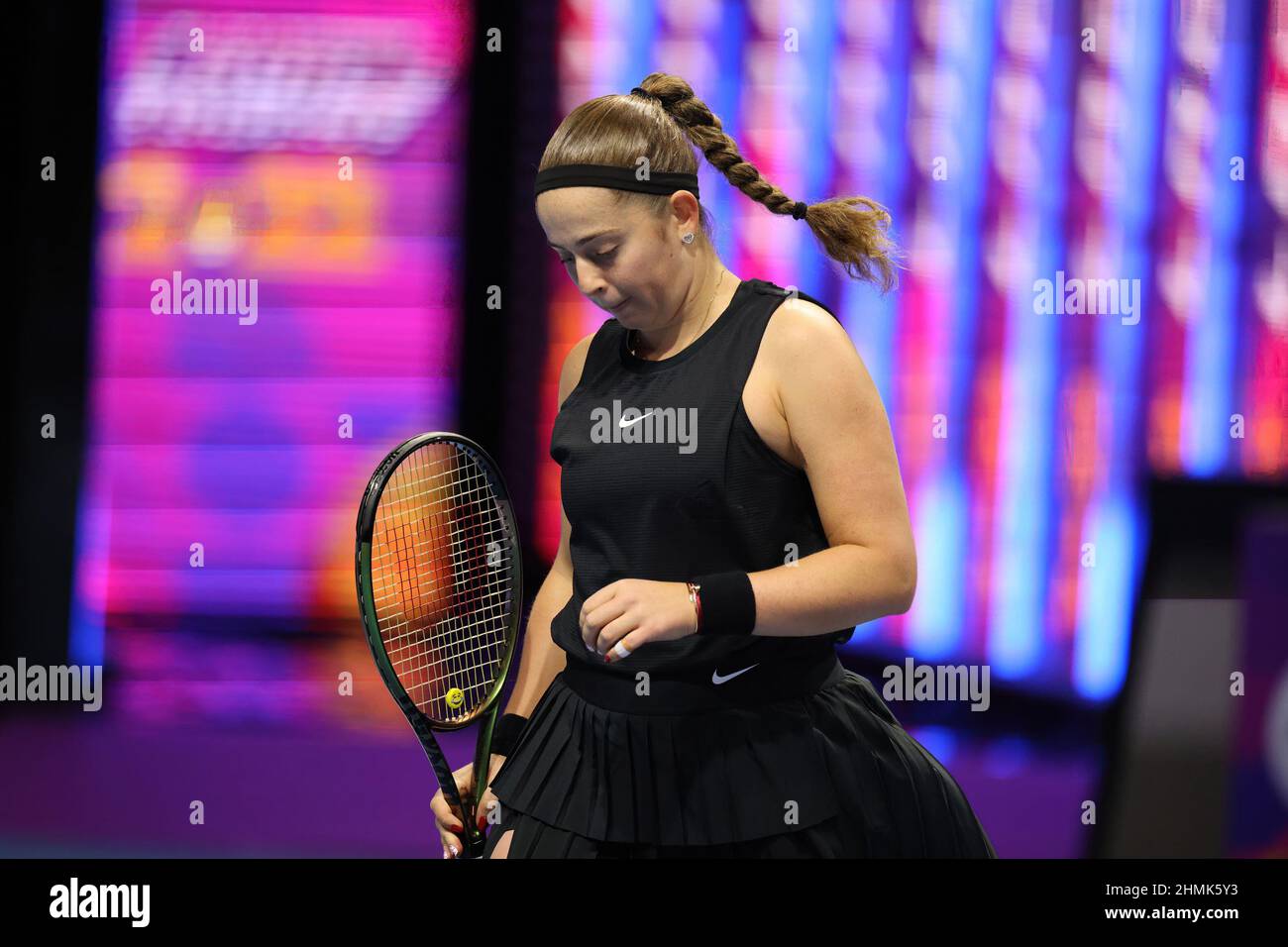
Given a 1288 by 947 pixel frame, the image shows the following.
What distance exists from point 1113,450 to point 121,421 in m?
2.66

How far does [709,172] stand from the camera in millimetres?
3188

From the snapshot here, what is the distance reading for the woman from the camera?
1.51 m

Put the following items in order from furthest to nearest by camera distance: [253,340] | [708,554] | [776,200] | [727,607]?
[253,340] → [776,200] → [708,554] → [727,607]

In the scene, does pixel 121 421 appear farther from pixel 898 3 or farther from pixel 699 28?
pixel 898 3

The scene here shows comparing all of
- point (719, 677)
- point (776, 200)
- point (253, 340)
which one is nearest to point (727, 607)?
point (719, 677)

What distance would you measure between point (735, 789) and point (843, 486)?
409 millimetres

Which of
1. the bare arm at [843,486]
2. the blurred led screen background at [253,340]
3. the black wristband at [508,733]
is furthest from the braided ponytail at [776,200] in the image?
the blurred led screen background at [253,340]

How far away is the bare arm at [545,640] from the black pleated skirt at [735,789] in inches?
5.2

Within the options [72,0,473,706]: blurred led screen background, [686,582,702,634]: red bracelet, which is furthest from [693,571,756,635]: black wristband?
[72,0,473,706]: blurred led screen background

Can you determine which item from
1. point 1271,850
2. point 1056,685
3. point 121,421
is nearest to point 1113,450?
point 1056,685

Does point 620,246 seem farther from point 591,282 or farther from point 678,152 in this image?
point 678,152

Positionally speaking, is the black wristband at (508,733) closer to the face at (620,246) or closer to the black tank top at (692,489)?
the black tank top at (692,489)

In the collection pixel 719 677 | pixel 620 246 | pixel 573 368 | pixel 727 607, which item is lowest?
pixel 719 677

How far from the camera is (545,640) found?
69.6 inches
